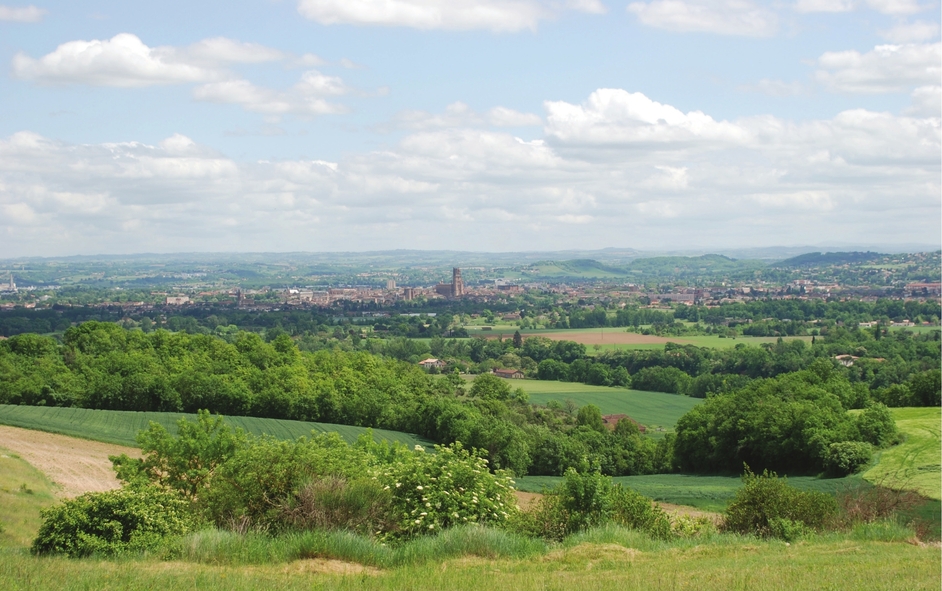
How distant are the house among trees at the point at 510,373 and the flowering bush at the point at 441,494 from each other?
262 ft

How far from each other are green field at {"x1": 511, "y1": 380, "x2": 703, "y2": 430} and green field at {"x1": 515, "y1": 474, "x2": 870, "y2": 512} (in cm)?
2288

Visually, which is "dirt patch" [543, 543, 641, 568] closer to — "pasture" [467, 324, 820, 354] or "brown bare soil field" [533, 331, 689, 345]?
"pasture" [467, 324, 820, 354]

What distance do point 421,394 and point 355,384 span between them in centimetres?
494

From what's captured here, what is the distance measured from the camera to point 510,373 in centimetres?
9800

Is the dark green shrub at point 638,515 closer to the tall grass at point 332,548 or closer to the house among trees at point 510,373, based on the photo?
the tall grass at point 332,548

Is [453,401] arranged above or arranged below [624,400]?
above

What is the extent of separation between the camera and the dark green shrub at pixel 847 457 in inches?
1577

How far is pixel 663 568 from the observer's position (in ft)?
40.2

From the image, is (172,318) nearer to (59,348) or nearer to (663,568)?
(59,348)

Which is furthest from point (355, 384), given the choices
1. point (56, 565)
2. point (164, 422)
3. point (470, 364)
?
point (56, 565)

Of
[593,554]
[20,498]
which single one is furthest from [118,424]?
[593,554]

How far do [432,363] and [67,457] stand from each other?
69.8 meters

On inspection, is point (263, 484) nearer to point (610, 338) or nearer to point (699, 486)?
point (699, 486)

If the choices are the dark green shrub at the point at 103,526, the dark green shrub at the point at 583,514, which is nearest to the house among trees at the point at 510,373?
the dark green shrub at the point at 583,514
